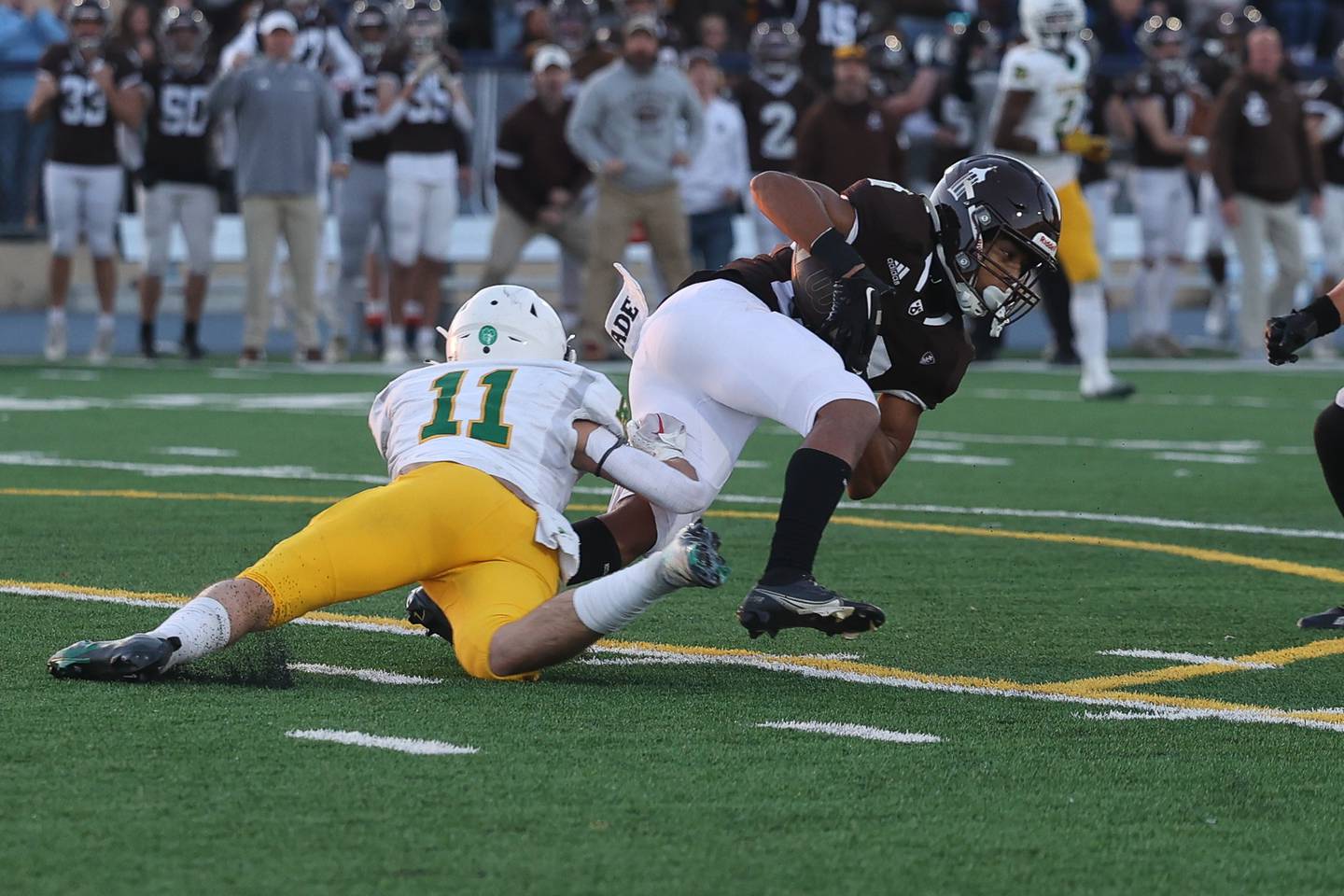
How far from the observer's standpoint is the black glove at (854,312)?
4.97 meters

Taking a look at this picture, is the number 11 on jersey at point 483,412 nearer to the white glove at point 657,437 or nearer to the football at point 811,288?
the white glove at point 657,437

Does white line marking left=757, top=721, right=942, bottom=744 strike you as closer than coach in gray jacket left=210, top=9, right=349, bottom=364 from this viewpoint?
Yes

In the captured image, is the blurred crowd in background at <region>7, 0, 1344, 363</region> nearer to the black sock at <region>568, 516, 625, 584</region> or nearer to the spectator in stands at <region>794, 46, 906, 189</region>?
the spectator in stands at <region>794, 46, 906, 189</region>

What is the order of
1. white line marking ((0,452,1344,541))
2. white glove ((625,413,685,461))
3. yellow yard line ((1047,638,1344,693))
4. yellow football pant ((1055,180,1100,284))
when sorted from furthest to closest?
yellow football pant ((1055,180,1100,284))
white line marking ((0,452,1344,541))
white glove ((625,413,685,461))
yellow yard line ((1047,638,1344,693))

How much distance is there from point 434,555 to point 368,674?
27 centimetres

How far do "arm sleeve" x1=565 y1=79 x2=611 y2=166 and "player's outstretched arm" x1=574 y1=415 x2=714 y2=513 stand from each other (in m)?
9.51

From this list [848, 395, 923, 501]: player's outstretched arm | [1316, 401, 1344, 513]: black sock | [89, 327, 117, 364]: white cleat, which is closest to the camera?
[848, 395, 923, 501]: player's outstretched arm

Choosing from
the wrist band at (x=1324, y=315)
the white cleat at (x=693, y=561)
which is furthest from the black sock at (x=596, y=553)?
the wrist band at (x=1324, y=315)

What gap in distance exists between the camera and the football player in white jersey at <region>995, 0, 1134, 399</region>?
1216 centimetres

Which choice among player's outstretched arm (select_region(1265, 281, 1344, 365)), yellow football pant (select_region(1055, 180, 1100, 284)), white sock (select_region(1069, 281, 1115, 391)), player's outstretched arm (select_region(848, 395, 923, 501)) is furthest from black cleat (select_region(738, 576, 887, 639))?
white sock (select_region(1069, 281, 1115, 391))

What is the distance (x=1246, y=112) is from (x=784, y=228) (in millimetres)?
11048

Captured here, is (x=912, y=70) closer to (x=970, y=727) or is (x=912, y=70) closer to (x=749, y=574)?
(x=749, y=574)

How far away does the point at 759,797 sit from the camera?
3654mm

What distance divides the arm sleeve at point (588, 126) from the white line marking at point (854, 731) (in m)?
10.3
